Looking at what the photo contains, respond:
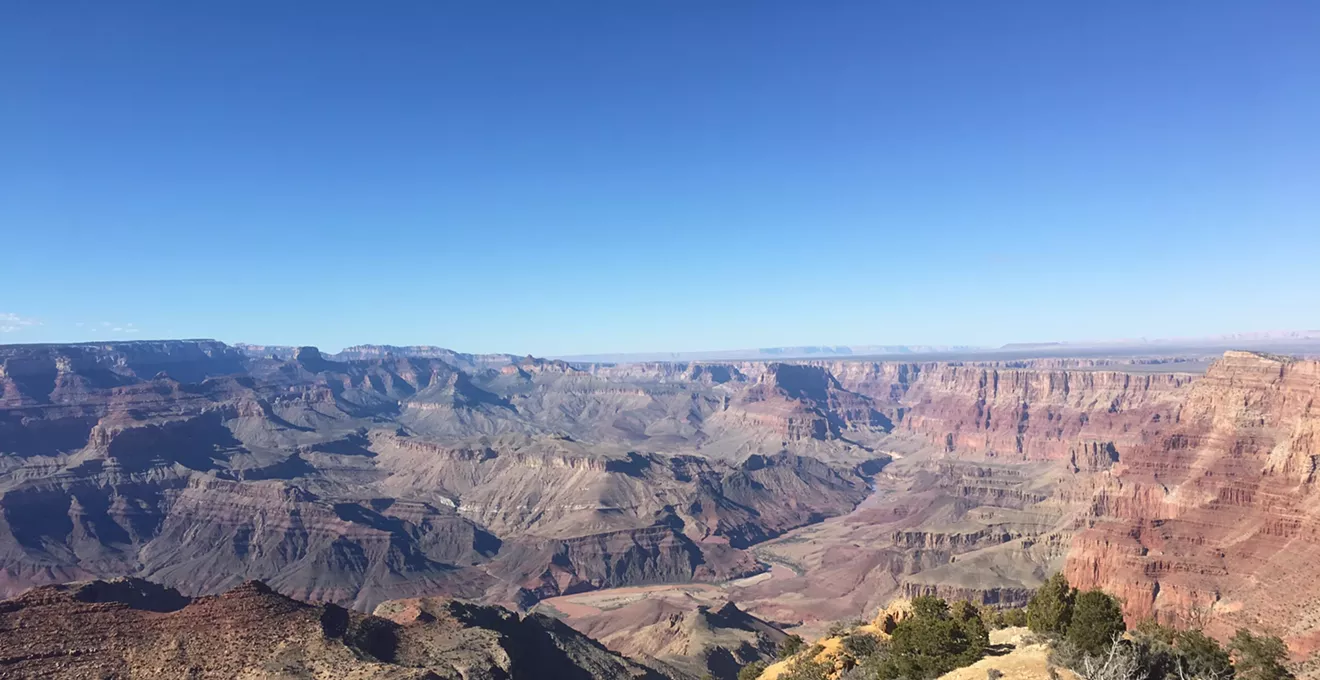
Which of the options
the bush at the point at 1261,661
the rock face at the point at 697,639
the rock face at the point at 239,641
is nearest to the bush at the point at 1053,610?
the bush at the point at 1261,661

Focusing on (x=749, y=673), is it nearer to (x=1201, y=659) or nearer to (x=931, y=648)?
(x=931, y=648)

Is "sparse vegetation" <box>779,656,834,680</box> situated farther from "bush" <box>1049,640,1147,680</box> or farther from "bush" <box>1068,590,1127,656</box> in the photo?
"bush" <box>1068,590,1127,656</box>

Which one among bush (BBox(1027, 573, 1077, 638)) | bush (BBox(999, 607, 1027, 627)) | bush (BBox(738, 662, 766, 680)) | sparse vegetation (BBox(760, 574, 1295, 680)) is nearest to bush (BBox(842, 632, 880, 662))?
sparse vegetation (BBox(760, 574, 1295, 680))

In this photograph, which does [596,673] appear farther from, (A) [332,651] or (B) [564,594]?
(B) [564,594]

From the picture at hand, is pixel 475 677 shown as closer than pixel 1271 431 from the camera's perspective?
Yes

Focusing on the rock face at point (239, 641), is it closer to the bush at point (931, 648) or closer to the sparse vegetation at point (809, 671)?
the sparse vegetation at point (809, 671)

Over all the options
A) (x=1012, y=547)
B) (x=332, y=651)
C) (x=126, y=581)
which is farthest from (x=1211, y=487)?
(x=126, y=581)
